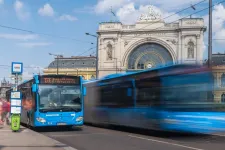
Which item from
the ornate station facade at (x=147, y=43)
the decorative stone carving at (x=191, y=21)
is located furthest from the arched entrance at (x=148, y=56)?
the decorative stone carving at (x=191, y=21)

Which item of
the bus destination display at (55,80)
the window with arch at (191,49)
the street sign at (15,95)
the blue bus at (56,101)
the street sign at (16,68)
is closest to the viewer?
the blue bus at (56,101)

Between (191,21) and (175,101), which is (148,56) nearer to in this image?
(191,21)

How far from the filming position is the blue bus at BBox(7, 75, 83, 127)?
1822 cm

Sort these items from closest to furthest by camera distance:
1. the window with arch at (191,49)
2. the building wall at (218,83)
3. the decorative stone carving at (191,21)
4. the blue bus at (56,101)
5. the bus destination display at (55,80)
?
the building wall at (218,83) < the blue bus at (56,101) < the bus destination display at (55,80) < the window with arch at (191,49) < the decorative stone carving at (191,21)

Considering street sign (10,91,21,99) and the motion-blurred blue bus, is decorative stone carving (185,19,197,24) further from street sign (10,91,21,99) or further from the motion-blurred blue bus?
street sign (10,91,21,99)

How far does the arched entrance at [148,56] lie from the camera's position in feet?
289

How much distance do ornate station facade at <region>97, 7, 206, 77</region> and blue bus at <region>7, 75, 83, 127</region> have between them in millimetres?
67488

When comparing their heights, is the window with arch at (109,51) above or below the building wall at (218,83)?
above

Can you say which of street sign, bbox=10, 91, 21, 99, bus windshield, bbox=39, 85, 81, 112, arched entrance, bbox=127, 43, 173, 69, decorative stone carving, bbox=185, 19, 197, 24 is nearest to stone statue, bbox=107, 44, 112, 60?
arched entrance, bbox=127, 43, 173, 69

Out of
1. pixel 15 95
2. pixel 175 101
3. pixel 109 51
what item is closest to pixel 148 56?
pixel 109 51

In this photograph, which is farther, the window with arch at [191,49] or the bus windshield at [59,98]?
the window with arch at [191,49]

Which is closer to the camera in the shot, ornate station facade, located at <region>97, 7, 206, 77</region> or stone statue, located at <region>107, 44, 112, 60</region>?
ornate station facade, located at <region>97, 7, 206, 77</region>

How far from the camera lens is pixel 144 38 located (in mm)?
88250

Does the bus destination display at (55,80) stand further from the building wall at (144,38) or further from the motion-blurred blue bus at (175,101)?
the building wall at (144,38)
